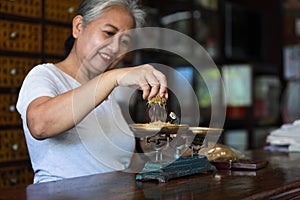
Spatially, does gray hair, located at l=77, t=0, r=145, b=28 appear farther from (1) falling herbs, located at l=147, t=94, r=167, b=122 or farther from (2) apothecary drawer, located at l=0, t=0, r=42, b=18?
(2) apothecary drawer, located at l=0, t=0, r=42, b=18

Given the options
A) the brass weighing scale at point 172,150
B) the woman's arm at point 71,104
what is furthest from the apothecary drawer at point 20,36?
the brass weighing scale at point 172,150

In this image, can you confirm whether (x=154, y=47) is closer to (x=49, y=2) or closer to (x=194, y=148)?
(x=49, y=2)

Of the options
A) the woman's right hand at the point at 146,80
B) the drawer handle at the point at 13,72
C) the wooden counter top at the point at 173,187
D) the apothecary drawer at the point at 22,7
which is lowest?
the wooden counter top at the point at 173,187

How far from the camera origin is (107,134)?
192cm

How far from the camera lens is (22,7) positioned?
2.86 metres

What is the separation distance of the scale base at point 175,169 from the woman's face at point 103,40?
1.82 ft

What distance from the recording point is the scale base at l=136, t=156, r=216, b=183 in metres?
1.49

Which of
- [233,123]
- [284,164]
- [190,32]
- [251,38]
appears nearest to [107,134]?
[284,164]

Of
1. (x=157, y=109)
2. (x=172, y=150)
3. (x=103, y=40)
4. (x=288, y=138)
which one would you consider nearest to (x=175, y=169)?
(x=172, y=150)

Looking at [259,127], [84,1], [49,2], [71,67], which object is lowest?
[259,127]

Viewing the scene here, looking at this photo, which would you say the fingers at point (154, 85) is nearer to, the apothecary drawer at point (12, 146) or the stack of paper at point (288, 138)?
the stack of paper at point (288, 138)

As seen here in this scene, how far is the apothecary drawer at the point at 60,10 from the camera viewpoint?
9.85ft

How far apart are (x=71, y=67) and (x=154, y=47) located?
8.19 ft

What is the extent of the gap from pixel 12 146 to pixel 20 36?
2.09 ft
